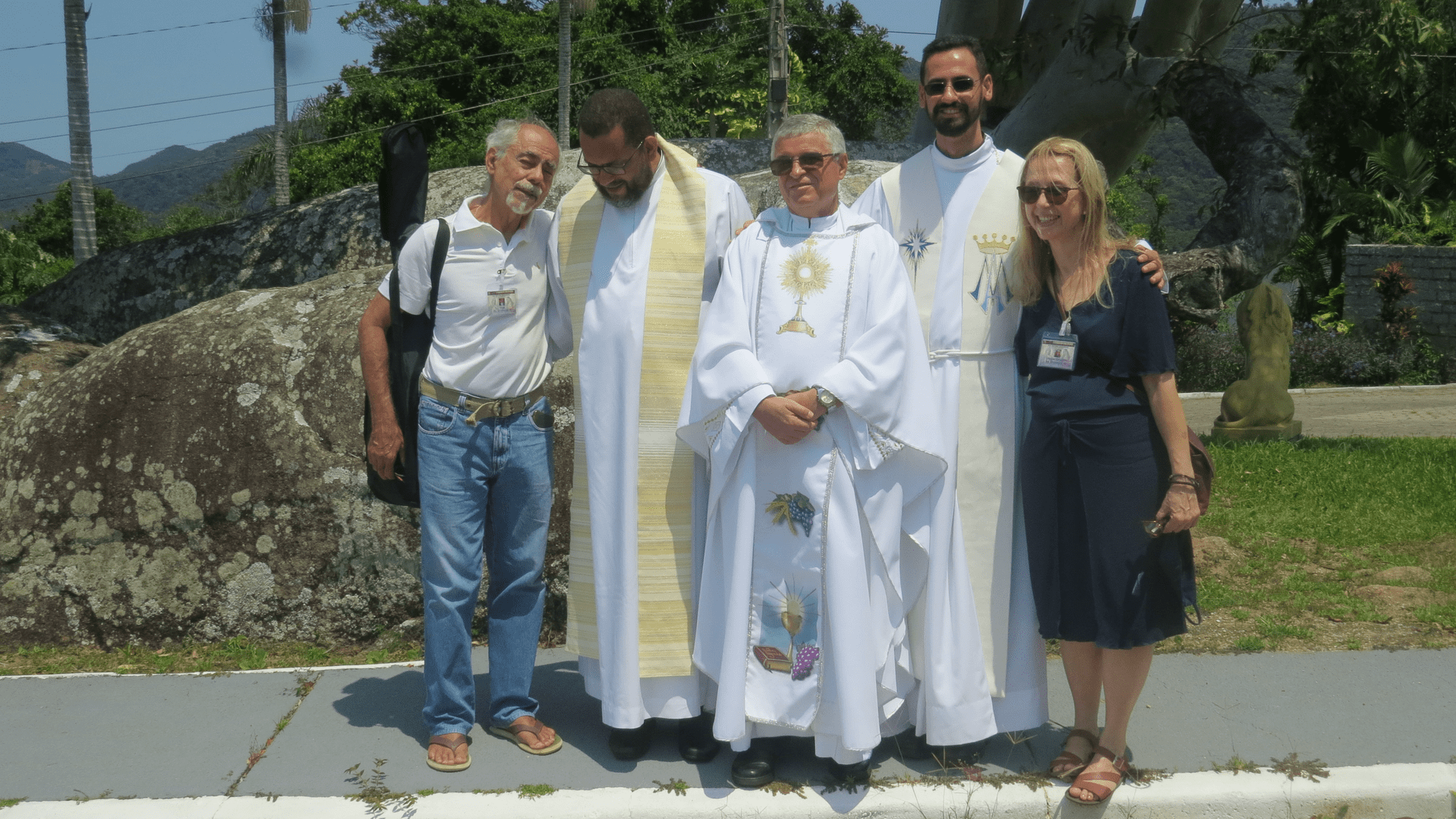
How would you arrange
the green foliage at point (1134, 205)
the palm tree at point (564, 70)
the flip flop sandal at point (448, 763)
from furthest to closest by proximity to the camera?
1. the green foliage at point (1134, 205)
2. the palm tree at point (564, 70)
3. the flip flop sandal at point (448, 763)

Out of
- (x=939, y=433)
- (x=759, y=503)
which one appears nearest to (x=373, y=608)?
(x=759, y=503)

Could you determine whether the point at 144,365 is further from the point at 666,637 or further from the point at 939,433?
the point at 939,433

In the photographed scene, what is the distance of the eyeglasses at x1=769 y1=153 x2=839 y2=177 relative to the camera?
3.20 meters

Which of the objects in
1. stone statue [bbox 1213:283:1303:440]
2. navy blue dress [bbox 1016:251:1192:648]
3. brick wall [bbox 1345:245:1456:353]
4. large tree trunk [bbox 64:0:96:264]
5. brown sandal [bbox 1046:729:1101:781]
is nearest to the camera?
navy blue dress [bbox 1016:251:1192:648]

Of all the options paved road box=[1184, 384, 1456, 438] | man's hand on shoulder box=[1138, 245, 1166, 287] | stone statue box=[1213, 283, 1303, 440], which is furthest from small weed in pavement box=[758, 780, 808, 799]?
paved road box=[1184, 384, 1456, 438]

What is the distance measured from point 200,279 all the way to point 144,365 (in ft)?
7.83

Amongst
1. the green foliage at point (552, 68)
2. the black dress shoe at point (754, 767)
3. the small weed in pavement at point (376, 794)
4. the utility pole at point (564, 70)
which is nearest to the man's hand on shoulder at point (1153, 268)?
the black dress shoe at point (754, 767)

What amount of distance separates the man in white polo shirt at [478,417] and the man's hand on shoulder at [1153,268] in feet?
5.78

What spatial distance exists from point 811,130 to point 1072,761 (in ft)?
6.62

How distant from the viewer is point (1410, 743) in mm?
3539

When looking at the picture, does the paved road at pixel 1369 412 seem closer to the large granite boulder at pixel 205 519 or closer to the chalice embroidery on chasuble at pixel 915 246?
the chalice embroidery on chasuble at pixel 915 246

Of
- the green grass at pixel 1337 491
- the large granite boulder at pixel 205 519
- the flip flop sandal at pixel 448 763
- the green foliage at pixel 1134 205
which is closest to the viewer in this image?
the flip flop sandal at pixel 448 763

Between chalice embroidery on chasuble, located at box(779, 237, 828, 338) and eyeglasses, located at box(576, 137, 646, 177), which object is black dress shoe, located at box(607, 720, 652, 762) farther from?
eyeglasses, located at box(576, 137, 646, 177)

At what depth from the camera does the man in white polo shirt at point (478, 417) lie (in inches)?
135
